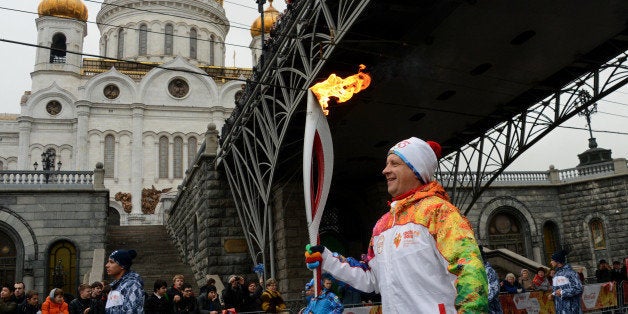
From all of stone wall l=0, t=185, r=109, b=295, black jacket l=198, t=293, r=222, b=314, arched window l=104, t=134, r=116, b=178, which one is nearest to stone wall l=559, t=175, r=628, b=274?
stone wall l=0, t=185, r=109, b=295

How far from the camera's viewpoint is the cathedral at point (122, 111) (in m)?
41.7

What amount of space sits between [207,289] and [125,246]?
15655 mm

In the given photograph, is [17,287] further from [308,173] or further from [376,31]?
[376,31]

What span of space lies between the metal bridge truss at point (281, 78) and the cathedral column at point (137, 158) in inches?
932

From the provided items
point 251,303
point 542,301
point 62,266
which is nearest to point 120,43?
point 62,266

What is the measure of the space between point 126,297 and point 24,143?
41075mm

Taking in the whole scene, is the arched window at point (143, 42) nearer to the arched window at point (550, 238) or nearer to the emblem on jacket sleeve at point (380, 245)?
the arched window at point (550, 238)

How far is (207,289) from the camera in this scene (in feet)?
36.4

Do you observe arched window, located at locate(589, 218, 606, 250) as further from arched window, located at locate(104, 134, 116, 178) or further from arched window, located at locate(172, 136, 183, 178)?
arched window, located at locate(104, 134, 116, 178)

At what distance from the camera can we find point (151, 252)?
24.8 metres

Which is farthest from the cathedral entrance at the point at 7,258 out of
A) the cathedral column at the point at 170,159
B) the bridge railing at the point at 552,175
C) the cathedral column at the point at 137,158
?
the bridge railing at the point at 552,175

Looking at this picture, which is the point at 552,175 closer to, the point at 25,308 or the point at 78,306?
the point at 78,306

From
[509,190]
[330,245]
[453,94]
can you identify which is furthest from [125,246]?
[509,190]

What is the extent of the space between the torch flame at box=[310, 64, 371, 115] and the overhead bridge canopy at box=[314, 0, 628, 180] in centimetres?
85
